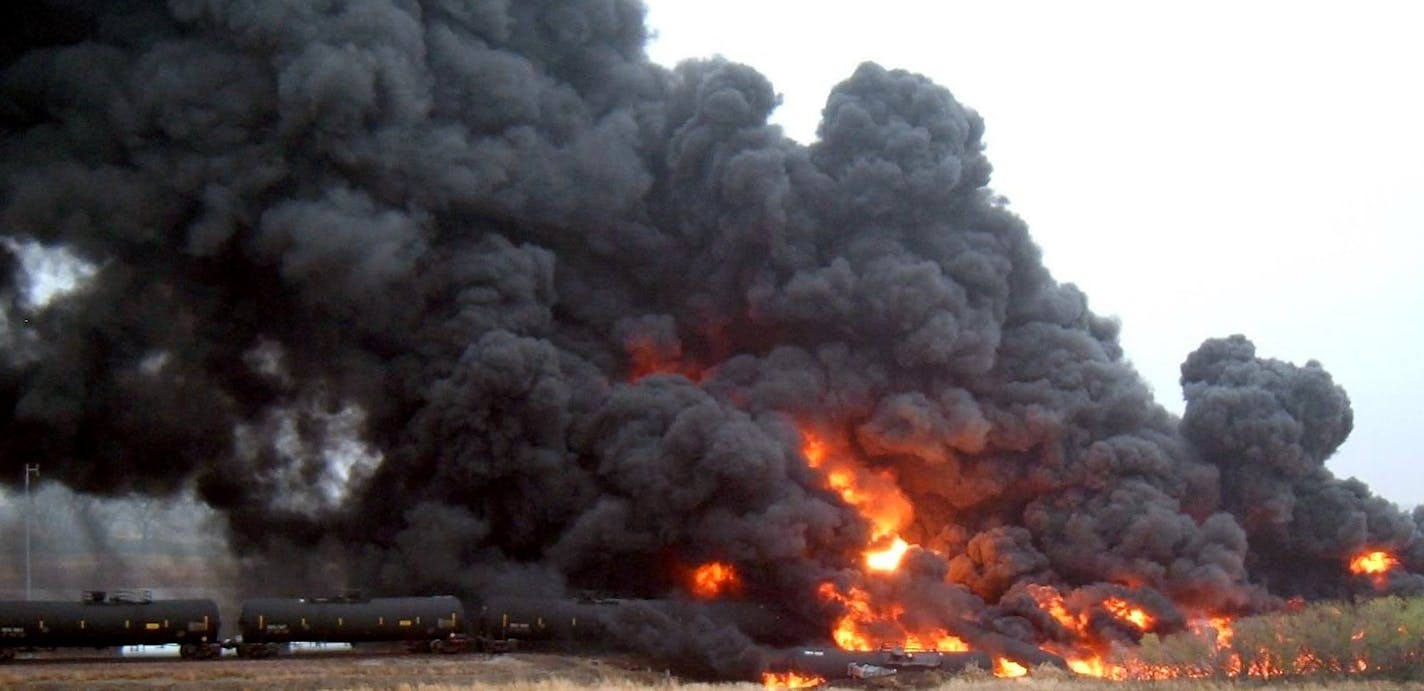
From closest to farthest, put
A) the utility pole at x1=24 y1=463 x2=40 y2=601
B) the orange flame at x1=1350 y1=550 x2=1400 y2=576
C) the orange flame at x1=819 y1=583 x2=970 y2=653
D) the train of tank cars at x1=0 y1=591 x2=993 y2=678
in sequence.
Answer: the train of tank cars at x1=0 y1=591 x2=993 y2=678 < the orange flame at x1=819 y1=583 x2=970 y2=653 < the utility pole at x1=24 y1=463 x2=40 y2=601 < the orange flame at x1=1350 y1=550 x2=1400 y2=576

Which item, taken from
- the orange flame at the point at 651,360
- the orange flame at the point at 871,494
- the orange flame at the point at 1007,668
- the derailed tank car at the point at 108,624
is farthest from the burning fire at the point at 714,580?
the derailed tank car at the point at 108,624

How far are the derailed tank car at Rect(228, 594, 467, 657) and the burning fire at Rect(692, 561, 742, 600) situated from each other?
942 cm

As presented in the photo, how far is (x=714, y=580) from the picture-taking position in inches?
2709

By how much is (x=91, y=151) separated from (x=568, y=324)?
796 inches

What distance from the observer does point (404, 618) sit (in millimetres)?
63750

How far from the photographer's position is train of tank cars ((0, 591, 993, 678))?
2365 inches

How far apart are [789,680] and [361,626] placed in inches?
607

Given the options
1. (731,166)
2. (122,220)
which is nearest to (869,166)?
(731,166)

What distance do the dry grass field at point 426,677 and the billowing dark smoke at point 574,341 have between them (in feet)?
23.5

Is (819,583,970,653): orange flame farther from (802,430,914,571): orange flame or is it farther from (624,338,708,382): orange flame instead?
(624,338,708,382): orange flame

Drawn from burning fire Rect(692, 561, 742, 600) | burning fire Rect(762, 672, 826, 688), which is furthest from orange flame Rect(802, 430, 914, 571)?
burning fire Rect(762, 672, 826, 688)

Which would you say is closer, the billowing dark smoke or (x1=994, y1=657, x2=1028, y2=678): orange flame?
(x1=994, y1=657, x2=1028, y2=678): orange flame

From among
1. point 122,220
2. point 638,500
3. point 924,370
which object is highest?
point 122,220

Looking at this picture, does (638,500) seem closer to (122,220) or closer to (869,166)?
(869,166)
